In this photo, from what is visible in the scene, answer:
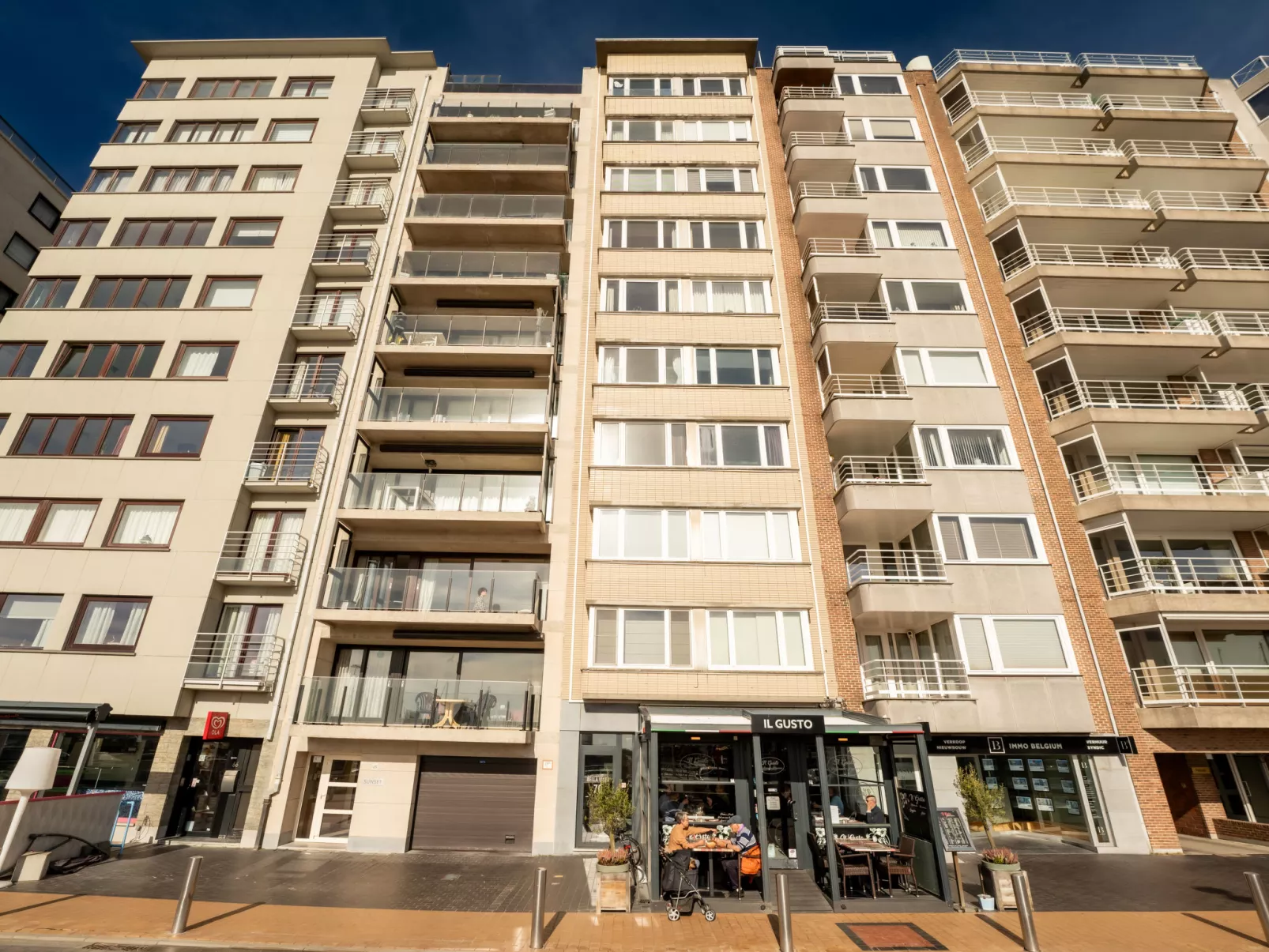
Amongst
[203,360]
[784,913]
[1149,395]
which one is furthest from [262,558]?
[1149,395]

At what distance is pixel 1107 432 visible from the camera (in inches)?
764

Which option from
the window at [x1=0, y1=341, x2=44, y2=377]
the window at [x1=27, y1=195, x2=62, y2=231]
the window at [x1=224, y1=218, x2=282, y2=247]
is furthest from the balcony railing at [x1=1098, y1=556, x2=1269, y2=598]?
the window at [x1=27, y1=195, x2=62, y2=231]

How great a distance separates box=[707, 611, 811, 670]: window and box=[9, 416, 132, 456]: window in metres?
20.0

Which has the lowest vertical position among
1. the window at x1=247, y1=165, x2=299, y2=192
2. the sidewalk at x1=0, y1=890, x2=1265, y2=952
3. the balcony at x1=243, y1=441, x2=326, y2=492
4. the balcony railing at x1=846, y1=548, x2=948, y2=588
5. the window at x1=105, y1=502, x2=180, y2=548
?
the sidewalk at x1=0, y1=890, x2=1265, y2=952

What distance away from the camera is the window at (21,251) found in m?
26.4

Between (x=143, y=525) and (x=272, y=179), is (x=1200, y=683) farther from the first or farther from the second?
(x=272, y=179)

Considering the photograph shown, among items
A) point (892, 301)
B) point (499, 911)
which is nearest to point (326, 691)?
point (499, 911)

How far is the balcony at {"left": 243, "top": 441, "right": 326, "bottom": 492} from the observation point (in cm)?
1872

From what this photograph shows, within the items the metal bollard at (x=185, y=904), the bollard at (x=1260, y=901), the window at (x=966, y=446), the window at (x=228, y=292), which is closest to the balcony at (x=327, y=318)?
the window at (x=228, y=292)

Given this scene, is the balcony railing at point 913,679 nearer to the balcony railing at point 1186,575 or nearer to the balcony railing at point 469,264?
the balcony railing at point 1186,575

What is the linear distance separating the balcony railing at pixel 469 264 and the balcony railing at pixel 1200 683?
22.5m

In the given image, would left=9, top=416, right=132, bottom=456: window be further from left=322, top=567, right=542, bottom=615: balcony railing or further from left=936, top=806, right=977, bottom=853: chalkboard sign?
left=936, top=806, right=977, bottom=853: chalkboard sign

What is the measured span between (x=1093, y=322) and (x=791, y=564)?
1481 centimetres

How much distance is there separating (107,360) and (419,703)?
55.3ft
